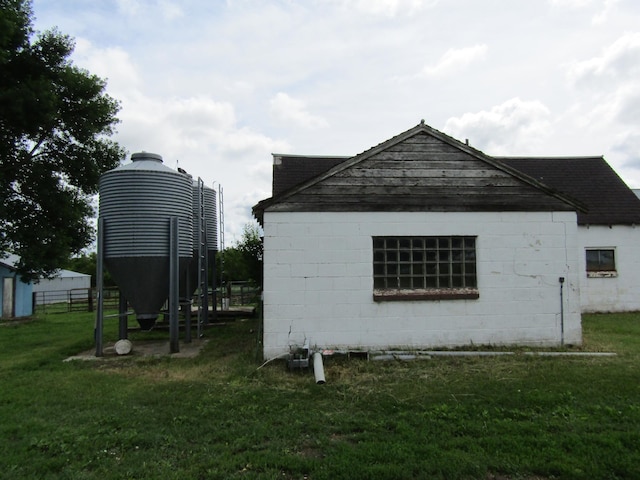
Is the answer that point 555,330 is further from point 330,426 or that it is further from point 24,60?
point 24,60

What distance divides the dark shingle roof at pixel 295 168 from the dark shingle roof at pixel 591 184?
285 inches

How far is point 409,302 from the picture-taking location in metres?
8.77

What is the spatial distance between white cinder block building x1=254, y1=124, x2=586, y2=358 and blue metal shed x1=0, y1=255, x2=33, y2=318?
56.2ft

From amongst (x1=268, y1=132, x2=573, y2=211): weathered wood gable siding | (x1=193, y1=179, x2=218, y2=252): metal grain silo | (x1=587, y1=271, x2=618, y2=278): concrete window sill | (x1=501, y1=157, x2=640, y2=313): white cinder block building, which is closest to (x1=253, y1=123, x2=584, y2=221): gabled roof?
(x1=268, y1=132, x2=573, y2=211): weathered wood gable siding

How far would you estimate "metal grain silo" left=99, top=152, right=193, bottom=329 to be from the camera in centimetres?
948

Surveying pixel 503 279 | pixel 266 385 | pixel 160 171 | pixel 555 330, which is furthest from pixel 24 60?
pixel 555 330

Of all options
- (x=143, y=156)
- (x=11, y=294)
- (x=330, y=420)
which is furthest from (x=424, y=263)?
(x=11, y=294)

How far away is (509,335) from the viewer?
29.2 feet

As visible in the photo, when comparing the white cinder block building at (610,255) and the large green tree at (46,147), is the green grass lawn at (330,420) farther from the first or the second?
the large green tree at (46,147)

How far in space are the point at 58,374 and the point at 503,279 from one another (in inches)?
326

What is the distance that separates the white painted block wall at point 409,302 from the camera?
28.2ft

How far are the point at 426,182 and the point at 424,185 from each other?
8 centimetres

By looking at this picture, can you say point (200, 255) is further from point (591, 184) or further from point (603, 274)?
point (591, 184)

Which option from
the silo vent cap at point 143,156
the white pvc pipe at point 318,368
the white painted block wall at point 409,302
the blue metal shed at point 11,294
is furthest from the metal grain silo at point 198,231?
the blue metal shed at point 11,294
